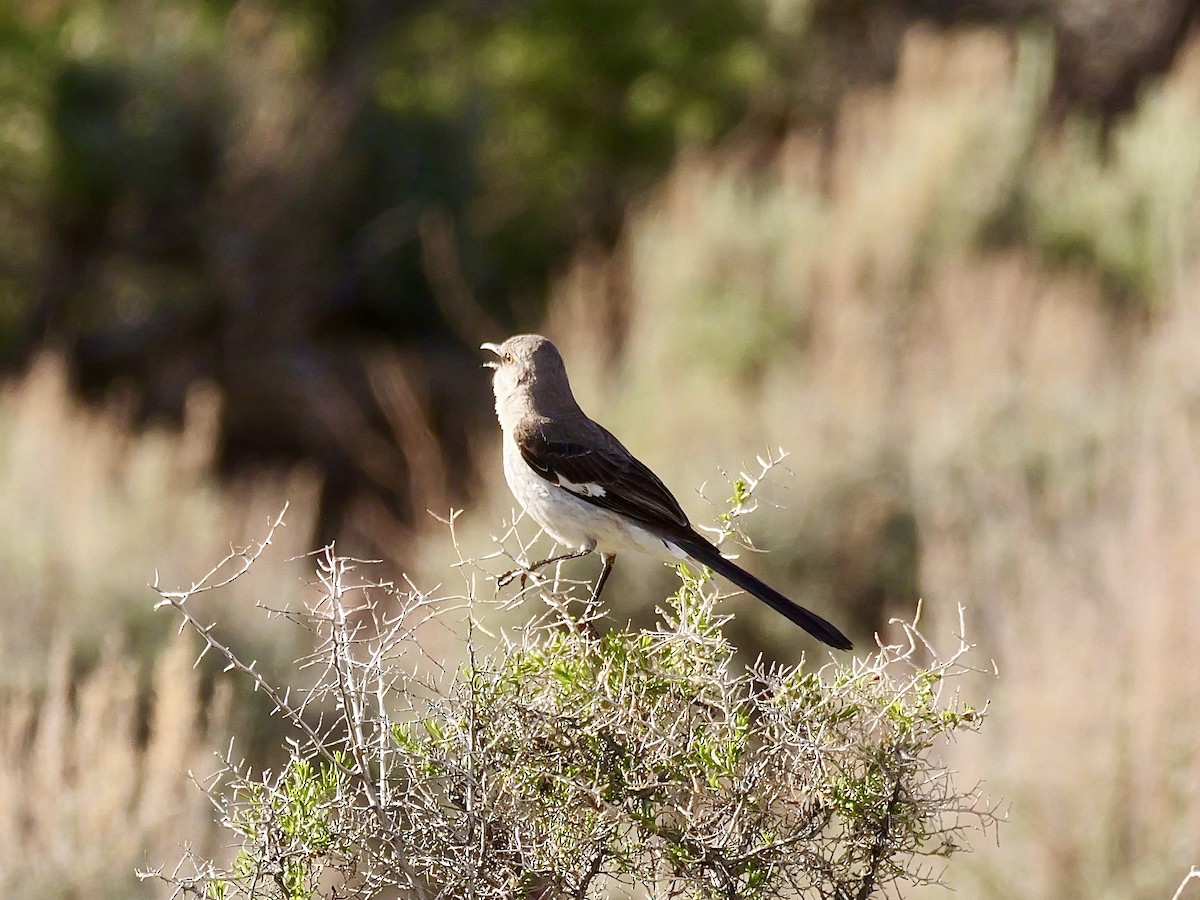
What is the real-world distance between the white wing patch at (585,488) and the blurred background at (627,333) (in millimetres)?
1063

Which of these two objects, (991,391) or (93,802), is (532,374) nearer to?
(93,802)

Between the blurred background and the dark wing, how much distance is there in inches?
38.9

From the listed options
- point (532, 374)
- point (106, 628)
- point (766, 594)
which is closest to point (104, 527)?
point (106, 628)

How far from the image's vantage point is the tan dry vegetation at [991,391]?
206 inches

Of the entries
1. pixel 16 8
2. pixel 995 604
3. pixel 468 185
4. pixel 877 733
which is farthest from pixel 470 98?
pixel 877 733

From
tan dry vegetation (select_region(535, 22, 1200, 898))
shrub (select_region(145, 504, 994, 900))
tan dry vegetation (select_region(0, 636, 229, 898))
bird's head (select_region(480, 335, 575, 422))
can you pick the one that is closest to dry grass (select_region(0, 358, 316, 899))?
tan dry vegetation (select_region(0, 636, 229, 898))

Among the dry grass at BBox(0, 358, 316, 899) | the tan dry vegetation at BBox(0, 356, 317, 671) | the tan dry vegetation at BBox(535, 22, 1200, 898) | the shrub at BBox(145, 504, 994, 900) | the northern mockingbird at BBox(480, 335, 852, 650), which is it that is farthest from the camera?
the tan dry vegetation at BBox(0, 356, 317, 671)

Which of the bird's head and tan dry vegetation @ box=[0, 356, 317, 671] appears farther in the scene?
tan dry vegetation @ box=[0, 356, 317, 671]

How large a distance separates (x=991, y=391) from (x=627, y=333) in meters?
3.07

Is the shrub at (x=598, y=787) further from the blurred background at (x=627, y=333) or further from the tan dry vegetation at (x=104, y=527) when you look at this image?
the tan dry vegetation at (x=104, y=527)

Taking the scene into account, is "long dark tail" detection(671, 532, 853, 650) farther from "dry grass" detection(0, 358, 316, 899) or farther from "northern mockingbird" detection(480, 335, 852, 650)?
"dry grass" detection(0, 358, 316, 899)

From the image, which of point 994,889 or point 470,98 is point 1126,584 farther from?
point 470,98

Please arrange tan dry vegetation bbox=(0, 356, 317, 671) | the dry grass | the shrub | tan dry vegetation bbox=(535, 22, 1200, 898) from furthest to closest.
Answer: tan dry vegetation bbox=(0, 356, 317, 671), tan dry vegetation bbox=(535, 22, 1200, 898), the dry grass, the shrub

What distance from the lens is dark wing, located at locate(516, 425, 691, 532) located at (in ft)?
13.0
